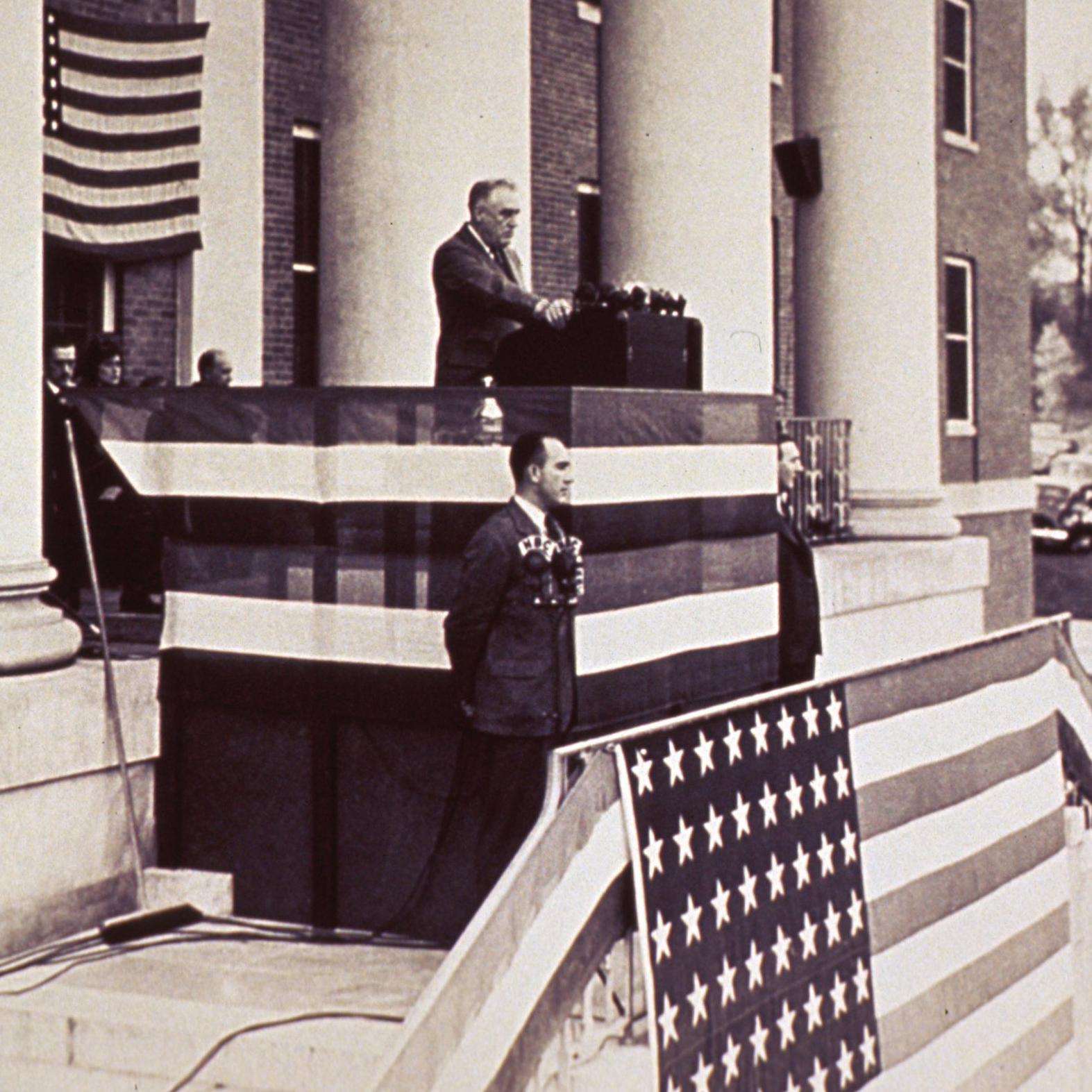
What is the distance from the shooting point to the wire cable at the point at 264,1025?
6090mm

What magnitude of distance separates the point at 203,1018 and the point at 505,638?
1717 millimetres

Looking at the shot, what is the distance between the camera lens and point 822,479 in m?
17.2

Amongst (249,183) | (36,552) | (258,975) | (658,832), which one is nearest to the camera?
(658,832)

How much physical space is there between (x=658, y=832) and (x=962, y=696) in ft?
7.93

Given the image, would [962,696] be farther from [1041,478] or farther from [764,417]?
[1041,478]

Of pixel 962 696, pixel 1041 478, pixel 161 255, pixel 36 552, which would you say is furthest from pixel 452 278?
pixel 1041 478

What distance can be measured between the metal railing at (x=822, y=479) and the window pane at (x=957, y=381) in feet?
26.1

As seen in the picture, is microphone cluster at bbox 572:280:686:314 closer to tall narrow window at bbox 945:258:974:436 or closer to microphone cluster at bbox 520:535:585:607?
microphone cluster at bbox 520:535:585:607

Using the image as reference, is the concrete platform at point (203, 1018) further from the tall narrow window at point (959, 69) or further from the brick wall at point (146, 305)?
the tall narrow window at point (959, 69)

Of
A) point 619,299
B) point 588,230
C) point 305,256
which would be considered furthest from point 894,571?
point 619,299

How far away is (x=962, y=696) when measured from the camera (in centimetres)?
742

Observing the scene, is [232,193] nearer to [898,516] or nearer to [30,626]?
[898,516]

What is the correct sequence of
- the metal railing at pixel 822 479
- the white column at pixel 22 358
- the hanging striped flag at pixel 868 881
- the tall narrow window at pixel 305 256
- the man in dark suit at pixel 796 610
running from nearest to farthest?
the hanging striped flag at pixel 868 881
the white column at pixel 22 358
the man in dark suit at pixel 796 610
the tall narrow window at pixel 305 256
the metal railing at pixel 822 479

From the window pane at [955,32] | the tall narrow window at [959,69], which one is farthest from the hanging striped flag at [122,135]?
the window pane at [955,32]
